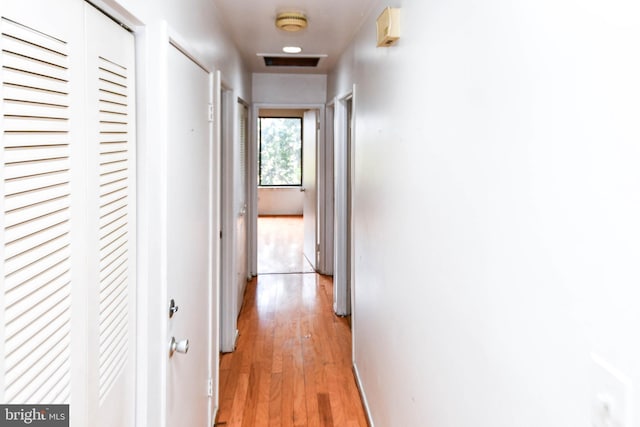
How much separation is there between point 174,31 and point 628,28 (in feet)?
4.49

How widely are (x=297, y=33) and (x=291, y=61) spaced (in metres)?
1.10

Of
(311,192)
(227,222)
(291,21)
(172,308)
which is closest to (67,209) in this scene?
(172,308)

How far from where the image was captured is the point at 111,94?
3.74 ft

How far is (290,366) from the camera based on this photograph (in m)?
3.07

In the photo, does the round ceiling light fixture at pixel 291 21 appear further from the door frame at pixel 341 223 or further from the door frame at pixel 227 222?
the door frame at pixel 341 223

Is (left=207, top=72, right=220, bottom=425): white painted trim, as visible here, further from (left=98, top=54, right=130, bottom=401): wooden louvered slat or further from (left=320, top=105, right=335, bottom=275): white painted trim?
(left=320, top=105, right=335, bottom=275): white painted trim

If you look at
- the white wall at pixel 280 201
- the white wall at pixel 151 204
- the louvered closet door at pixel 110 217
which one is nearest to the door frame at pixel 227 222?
the white wall at pixel 151 204

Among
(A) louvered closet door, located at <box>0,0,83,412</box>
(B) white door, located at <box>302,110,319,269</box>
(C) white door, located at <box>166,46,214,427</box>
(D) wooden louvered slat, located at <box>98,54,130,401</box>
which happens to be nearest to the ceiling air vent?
(B) white door, located at <box>302,110,319,269</box>

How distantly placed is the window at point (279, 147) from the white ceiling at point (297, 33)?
584cm

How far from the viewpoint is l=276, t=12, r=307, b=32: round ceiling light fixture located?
Answer: 2604 mm

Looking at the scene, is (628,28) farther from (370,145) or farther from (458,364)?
(370,145)

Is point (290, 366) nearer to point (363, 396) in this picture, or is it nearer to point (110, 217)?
point (363, 396)

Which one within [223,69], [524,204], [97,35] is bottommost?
[524,204]

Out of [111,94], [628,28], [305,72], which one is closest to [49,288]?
[111,94]
